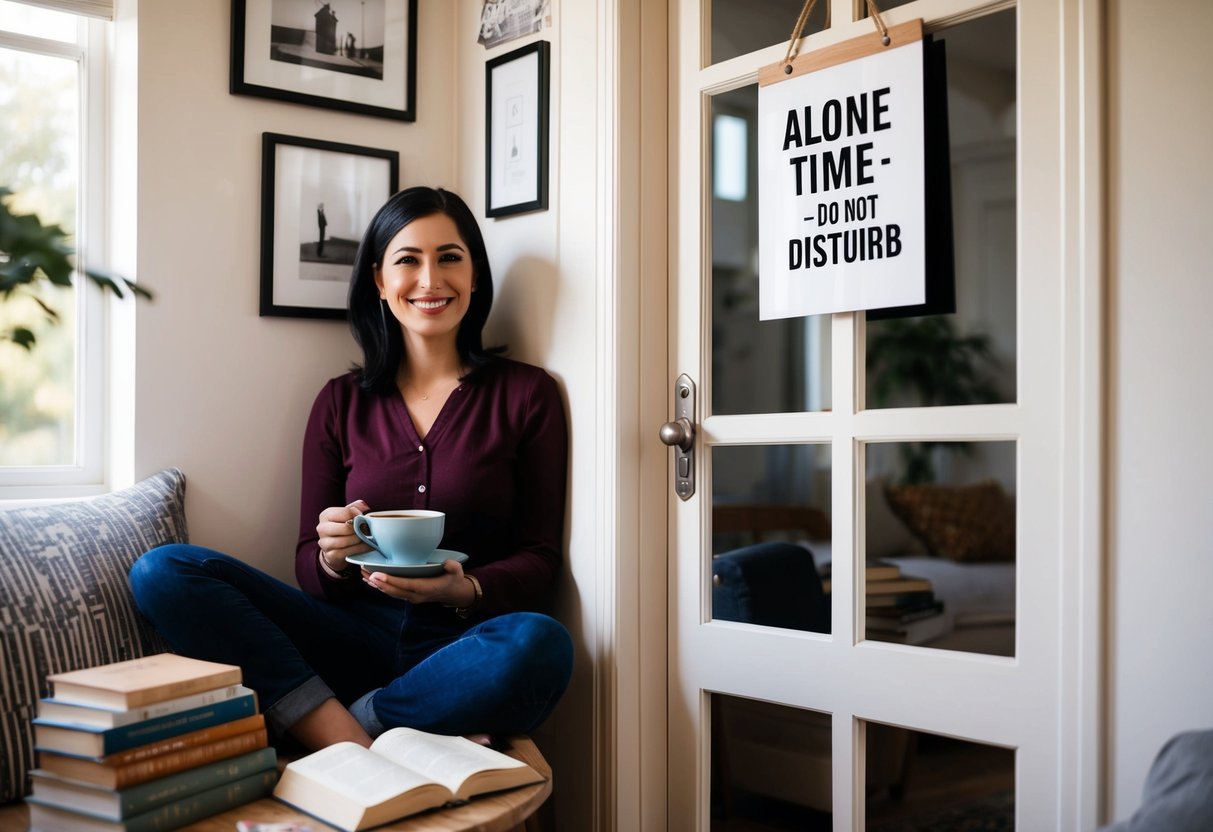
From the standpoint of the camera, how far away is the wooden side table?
4.42 feet

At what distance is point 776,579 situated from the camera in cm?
179

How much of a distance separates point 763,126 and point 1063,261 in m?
0.61

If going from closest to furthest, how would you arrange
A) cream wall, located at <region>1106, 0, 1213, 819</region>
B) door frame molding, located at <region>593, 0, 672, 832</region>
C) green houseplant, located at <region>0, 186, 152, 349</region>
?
green houseplant, located at <region>0, 186, 152, 349</region>
cream wall, located at <region>1106, 0, 1213, 819</region>
door frame molding, located at <region>593, 0, 672, 832</region>

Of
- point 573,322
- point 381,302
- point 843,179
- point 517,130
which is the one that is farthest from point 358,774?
point 517,130

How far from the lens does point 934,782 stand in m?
1.55

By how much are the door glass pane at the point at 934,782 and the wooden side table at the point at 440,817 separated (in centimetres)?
55

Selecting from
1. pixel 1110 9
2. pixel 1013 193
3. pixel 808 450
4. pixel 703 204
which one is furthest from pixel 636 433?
pixel 1110 9

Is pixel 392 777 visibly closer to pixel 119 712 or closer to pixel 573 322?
pixel 119 712

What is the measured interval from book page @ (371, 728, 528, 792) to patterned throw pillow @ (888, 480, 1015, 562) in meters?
0.72

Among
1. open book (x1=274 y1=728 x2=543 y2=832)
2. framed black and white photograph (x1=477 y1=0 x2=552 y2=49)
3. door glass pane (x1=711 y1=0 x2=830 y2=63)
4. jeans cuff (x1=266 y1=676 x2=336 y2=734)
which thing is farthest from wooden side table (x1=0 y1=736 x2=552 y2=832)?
framed black and white photograph (x1=477 y1=0 x2=552 y2=49)

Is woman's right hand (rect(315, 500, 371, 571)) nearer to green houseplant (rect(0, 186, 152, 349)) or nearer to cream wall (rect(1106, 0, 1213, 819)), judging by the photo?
green houseplant (rect(0, 186, 152, 349))

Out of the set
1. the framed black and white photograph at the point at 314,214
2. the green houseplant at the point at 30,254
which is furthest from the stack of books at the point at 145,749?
the framed black and white photograph at the point at 314,214

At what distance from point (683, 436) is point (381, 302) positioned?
73 centimetres

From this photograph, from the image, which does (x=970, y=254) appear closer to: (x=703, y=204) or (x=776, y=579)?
(x=703, y=204)
